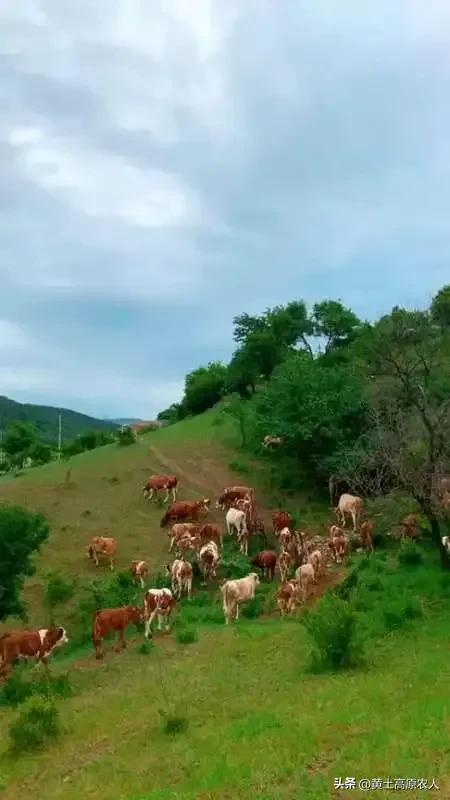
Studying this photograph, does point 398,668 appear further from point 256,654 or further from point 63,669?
point 63,669

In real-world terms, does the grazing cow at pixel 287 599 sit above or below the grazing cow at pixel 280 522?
Result: below

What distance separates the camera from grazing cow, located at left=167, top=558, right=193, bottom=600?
2292 centimetres

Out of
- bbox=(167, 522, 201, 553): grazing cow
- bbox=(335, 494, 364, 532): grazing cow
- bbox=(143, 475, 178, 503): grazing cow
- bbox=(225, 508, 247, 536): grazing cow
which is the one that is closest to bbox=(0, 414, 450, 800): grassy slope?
bbox=(167, 522, 201, 553): grazing cow

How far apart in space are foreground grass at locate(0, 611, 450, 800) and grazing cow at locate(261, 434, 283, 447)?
786 inches

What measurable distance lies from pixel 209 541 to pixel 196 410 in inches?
1057

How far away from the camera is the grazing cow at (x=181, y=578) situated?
22.9 meters

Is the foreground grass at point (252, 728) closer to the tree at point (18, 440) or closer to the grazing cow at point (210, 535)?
the grazing cow at point (210, 535)

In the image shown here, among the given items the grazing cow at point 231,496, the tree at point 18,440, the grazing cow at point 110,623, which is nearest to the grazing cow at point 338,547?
the grazing cow at point 231,496

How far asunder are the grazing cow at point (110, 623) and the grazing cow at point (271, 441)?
17427 millimetres

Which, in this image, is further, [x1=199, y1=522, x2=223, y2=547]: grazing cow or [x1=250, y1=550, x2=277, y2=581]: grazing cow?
[x1=199, y1=522, x2=223, y2=547]: grazing cow

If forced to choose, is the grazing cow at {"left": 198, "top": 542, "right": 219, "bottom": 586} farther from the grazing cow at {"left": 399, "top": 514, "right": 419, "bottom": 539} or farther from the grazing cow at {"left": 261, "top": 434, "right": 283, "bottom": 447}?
the grazing cow at {"left": 261, "top": 434, "right": 283, "bottom": 447}

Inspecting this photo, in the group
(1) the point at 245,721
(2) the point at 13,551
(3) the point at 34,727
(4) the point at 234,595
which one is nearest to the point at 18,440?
(2) the point at 13,551

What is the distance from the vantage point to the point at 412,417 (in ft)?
75.0

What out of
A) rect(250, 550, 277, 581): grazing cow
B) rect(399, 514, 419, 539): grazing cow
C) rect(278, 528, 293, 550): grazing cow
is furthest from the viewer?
rect(399, 514, 419, 539): grazing cow
